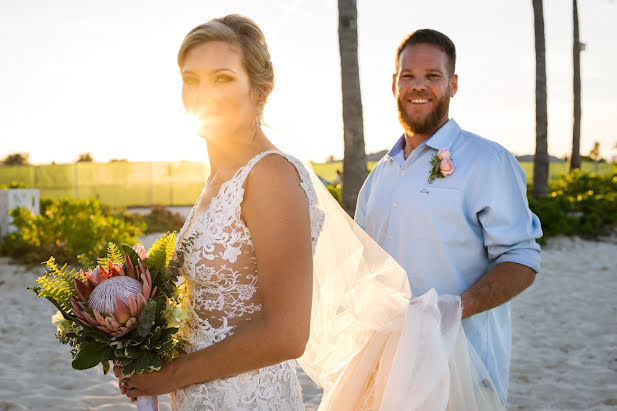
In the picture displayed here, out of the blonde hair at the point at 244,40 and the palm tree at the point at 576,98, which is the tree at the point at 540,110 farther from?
the blonde hair at the point at 244,40

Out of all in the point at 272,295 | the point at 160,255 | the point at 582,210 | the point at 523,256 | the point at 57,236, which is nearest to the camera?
the point at 272,295

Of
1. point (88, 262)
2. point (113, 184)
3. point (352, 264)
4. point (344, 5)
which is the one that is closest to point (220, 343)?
point (88, 262)

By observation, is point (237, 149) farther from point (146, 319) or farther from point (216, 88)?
point (146, 319)

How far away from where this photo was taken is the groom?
280cm

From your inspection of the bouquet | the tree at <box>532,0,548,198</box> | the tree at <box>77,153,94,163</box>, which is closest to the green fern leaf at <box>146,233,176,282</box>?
the bouquet

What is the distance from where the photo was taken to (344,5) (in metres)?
8.46

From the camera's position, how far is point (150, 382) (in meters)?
1.93

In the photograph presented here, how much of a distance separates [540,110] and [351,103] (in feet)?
27.7

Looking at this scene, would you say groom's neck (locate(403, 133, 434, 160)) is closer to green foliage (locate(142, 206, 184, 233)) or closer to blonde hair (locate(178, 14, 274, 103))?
blonde hair (locate(178, 14, 274, 103))

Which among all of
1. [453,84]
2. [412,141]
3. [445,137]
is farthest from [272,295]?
[453,84]

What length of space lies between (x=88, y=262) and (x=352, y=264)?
1.09m

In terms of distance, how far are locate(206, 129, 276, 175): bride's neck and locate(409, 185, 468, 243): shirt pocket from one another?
1.19 m

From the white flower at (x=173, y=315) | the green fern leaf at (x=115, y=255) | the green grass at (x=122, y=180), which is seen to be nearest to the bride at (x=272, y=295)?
the white flower at (x=173, y=315)

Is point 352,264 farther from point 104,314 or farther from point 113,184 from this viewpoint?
point 113,184
